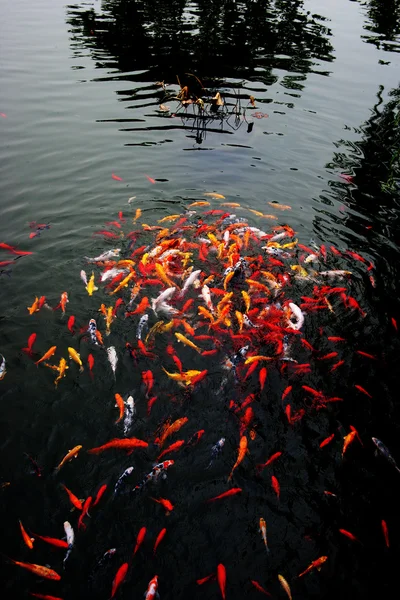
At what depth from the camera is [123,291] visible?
7.40 metres

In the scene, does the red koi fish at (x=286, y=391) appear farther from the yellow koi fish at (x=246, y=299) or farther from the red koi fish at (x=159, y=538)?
the red koi fish at (x=159, y=538)

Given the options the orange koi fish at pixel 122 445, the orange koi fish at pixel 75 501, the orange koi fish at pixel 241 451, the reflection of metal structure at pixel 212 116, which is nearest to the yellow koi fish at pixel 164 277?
the orange koi fish at pixel 122 445

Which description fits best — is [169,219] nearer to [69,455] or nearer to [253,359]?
[253,359]

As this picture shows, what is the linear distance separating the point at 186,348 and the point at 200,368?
18.4 inches

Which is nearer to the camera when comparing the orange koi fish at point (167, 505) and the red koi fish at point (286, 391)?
the orange koi fish at point (167, 505)

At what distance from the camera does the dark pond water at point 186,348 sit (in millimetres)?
4418

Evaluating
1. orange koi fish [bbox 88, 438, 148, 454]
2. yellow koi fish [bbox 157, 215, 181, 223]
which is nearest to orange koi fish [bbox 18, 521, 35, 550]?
orange koi fish [bbox 88, 438, 148, 454]

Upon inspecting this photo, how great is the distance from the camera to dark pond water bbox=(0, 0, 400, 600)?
4418 millimetres

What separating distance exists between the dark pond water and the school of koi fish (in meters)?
0.04

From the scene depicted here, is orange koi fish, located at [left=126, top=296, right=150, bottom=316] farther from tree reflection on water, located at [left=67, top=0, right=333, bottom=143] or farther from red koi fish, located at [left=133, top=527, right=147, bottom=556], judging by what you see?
tree reflection on water, located at [left=67, top=0, right=333, bottom=143]

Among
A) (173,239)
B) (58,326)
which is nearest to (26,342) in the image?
(58,326)

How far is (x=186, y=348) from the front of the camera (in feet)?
21.3

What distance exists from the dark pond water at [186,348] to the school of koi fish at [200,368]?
0.04 m

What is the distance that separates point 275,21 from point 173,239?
25337mm
